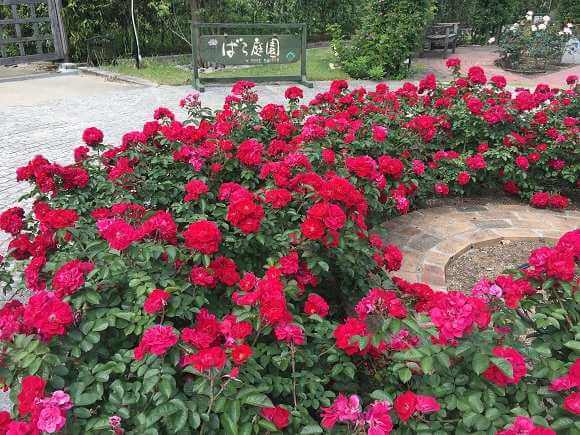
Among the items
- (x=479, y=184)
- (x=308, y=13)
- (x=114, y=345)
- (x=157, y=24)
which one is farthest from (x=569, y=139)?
(x=308, y=13)

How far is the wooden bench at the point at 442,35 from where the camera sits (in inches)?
523

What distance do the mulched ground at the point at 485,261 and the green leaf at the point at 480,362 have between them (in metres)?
1.64

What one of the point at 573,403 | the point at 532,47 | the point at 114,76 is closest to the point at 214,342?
the point at 573,403

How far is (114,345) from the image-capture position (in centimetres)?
166

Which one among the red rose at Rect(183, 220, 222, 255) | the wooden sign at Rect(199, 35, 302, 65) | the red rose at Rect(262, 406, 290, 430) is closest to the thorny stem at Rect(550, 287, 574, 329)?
the red rose at Rect(262, 406, 290, 430)

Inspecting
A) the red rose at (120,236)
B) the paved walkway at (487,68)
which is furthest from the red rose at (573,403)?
the paved walkway at (487,68)

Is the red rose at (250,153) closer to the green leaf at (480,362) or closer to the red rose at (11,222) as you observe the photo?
the red rose at (11,222)

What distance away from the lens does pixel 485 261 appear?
3.20m

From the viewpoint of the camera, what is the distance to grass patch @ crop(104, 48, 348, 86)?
9.89 meters

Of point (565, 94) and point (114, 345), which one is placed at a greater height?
point (565, 94)

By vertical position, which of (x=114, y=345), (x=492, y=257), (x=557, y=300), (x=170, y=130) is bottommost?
(x=492, y=257)

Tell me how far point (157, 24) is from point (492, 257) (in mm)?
11502

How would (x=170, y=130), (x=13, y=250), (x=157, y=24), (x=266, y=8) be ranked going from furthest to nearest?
1. (x=266, y=8)
2. (x=157, y=24)
3. (x=170, y=130)
4. (x=13, y=250)

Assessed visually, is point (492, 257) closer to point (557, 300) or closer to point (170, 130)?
point (557, 300)
